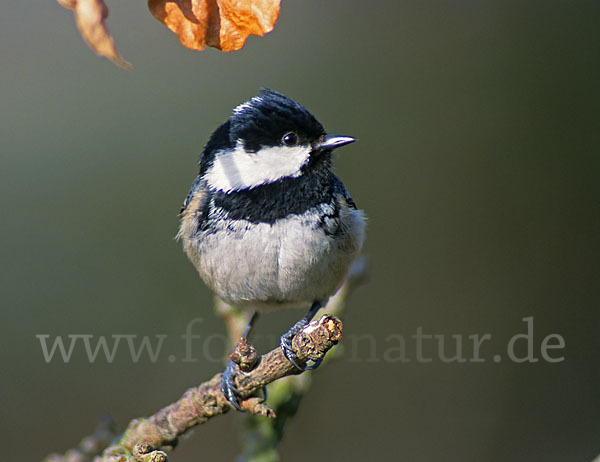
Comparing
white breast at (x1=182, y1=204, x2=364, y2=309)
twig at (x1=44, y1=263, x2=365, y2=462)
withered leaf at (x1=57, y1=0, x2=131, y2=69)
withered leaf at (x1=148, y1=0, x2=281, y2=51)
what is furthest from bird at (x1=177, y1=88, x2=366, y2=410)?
withered leaf at (x1=57, y1=0, x2=131, y2=69)

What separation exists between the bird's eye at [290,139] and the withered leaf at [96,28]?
3.71ft

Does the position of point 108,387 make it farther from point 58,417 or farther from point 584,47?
point 584,47

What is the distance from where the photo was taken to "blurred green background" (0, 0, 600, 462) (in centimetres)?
372

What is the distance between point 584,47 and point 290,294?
3.03 meters

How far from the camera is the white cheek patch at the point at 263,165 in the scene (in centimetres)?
201

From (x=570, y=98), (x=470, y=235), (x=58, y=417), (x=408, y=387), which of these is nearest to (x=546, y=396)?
(x=408, y=387)

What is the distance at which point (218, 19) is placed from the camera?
1.06 meters

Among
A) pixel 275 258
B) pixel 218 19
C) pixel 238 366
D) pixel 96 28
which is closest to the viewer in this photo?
pixel 96 28

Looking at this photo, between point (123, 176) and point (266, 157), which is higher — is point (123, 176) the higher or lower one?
the lower one

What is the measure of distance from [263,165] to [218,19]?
97 cm

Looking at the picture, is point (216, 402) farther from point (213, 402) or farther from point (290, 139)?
point (290, 139)

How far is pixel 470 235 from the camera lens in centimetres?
410

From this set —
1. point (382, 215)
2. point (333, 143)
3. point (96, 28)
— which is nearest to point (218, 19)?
point (96, 28)

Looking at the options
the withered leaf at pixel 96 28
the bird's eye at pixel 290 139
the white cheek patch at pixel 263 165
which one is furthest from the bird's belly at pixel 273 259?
the withered leaf at pixel 96 28
